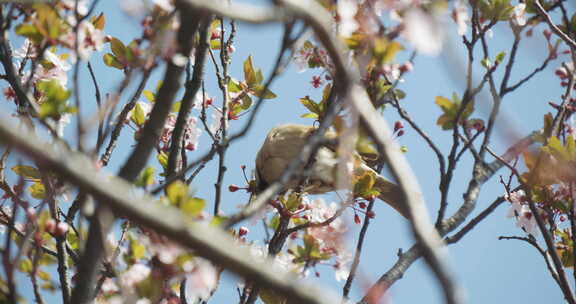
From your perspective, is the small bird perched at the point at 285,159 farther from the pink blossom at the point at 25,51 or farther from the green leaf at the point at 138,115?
the pink blossom at the point at 25,51

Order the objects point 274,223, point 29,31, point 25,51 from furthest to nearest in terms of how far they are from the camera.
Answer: point 274,223 < point 25,51 < point 29,31

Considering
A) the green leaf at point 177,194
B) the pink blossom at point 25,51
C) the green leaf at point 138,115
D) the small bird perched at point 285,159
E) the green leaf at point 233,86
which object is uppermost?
the small bird perched at point 285,159

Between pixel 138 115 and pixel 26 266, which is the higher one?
pixel 138 115

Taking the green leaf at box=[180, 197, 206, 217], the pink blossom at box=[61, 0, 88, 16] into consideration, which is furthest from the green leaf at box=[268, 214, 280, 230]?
the green leaf at box=[180, 197, 206, 217]

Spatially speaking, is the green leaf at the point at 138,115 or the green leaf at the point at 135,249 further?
the green leaf at the point at 138,115

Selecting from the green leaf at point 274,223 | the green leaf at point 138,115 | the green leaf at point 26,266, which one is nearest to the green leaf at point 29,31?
the green leaf at point 26,266

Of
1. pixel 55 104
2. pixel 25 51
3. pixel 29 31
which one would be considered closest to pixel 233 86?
pixel 25 51

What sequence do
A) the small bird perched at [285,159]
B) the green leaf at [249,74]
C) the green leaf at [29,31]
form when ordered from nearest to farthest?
the green leaf at [29,31], the green leaf at [249,74], the small bird perched at [285,159]

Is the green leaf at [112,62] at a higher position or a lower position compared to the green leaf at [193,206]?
higher

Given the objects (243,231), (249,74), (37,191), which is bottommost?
(37,191)

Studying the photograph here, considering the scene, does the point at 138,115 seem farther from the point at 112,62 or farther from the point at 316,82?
the point at 316,82

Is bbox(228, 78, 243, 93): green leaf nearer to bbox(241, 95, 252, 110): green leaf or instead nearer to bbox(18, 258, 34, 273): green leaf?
bbox(241, 95, 252, 110): green leaf

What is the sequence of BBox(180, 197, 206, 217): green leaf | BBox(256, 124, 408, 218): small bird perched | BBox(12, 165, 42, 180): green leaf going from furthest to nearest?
1. BBox(256, 124, 408, 218): small bird perched
2. BBox(12, 165, 42, 180): green leaf
3. BBox(180, 197, 206, 217): green leaf

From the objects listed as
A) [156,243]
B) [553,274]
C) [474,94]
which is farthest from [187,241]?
[553,274]
